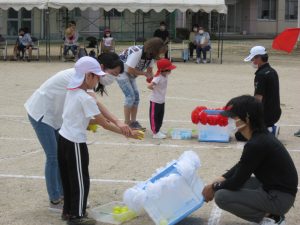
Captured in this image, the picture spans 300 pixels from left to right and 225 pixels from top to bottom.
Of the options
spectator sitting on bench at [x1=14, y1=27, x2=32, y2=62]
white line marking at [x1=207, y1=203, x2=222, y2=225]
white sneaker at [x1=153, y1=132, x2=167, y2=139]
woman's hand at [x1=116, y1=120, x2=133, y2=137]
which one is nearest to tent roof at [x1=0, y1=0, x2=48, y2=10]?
spectator sitting on bench at [x1=14, y1=27, x2=32, y2=62]

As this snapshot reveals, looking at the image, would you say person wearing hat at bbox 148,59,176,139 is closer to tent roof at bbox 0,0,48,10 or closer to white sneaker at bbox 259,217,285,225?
white sneaker at bbox 259,217,285,225

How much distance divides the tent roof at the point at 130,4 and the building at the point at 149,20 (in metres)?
6.42

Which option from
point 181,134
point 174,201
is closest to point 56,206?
point 174,201

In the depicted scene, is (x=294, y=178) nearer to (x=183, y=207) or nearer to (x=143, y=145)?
(x=183, y=207)

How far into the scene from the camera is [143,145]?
833cm

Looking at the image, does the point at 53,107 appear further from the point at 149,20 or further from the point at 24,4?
the point at 149,20

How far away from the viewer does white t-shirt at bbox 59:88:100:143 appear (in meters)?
4.75

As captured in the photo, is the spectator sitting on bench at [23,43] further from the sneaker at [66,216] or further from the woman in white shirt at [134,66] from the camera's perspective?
the sneaker at [66,216]

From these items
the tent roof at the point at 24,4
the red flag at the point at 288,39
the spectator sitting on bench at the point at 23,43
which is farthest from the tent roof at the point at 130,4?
the red flag at the point at 288,39

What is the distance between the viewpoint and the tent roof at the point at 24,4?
70.4 ft

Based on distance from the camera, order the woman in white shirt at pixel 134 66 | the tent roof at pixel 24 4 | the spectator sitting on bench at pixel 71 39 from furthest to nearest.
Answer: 1. the spectator sitting on bench at pixel 71 39
2. the tent roof at pixel 24 4
3. the woman in white shirt at pixel 134 66

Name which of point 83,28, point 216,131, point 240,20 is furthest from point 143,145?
point 240,20

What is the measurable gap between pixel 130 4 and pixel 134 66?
1320cm

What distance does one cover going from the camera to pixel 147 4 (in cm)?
2181
